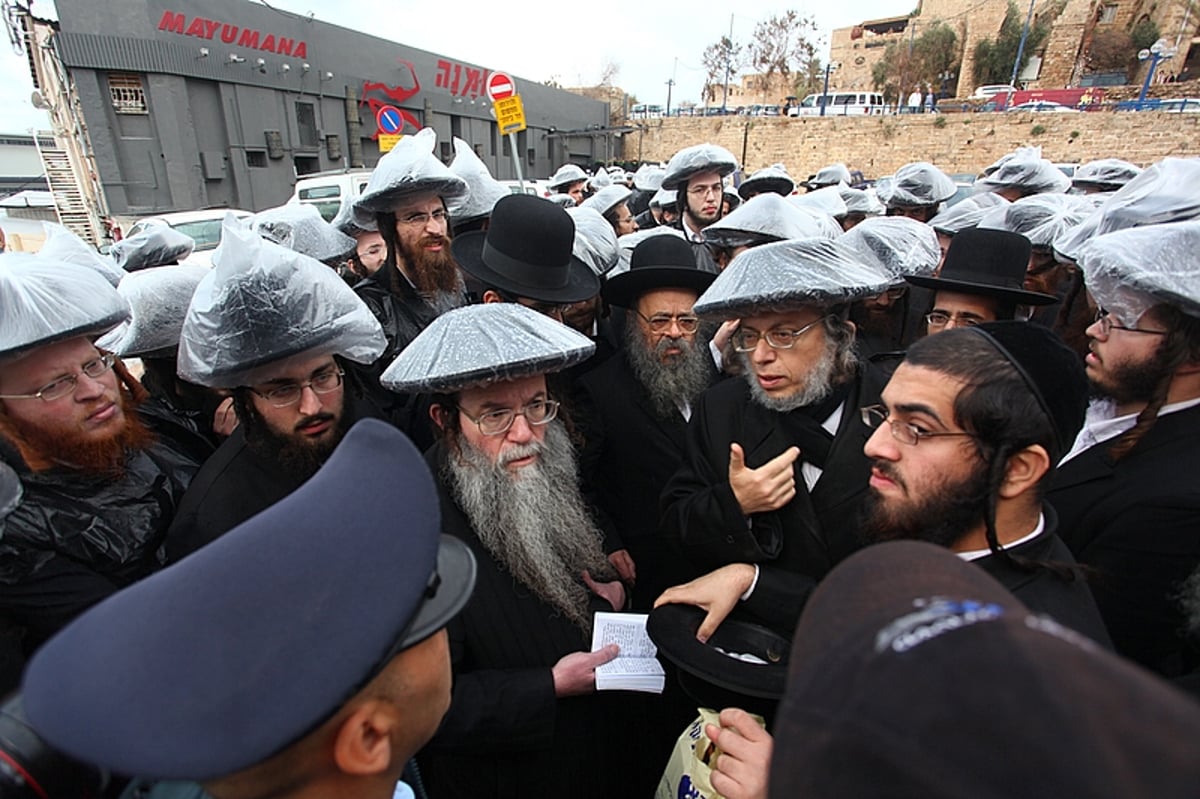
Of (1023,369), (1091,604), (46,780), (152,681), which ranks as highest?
(1023,369)

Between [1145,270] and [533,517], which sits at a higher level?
[1145,270]

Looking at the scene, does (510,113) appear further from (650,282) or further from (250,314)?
(250,314)

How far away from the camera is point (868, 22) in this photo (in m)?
58.1

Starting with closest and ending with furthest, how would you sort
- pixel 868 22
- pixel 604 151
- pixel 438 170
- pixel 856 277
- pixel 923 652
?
pixel 923 652, pixel 856 277, pixel 438 170, pixel 604 151, pixel 868 22

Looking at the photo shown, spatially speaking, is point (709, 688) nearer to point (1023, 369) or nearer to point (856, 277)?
point (1023, 369)

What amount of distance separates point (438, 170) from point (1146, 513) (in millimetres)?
3859

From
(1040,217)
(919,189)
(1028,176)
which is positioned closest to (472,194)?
(1040,217)

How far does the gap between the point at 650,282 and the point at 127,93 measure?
18.8 meters

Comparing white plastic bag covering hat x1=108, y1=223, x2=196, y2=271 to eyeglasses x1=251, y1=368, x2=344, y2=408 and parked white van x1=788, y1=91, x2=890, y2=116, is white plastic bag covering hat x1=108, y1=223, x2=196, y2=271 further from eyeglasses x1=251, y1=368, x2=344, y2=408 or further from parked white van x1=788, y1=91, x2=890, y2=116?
parked white van x1=788, y1=91, x2=890, y2=116

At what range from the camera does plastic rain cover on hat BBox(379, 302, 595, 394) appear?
191cm

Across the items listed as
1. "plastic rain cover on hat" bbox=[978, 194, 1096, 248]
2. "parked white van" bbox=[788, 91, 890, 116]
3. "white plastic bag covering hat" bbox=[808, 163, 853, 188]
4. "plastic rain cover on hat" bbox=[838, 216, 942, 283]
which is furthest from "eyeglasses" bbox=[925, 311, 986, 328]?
"parked white van" bbox=[788, 91, 890, 116]

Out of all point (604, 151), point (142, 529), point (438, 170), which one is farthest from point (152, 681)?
point (604, 151)

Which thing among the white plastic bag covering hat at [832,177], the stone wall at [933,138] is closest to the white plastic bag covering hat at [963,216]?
the white plastic bag covering hat at [832,177]

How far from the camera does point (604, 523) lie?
2705 millimetres
